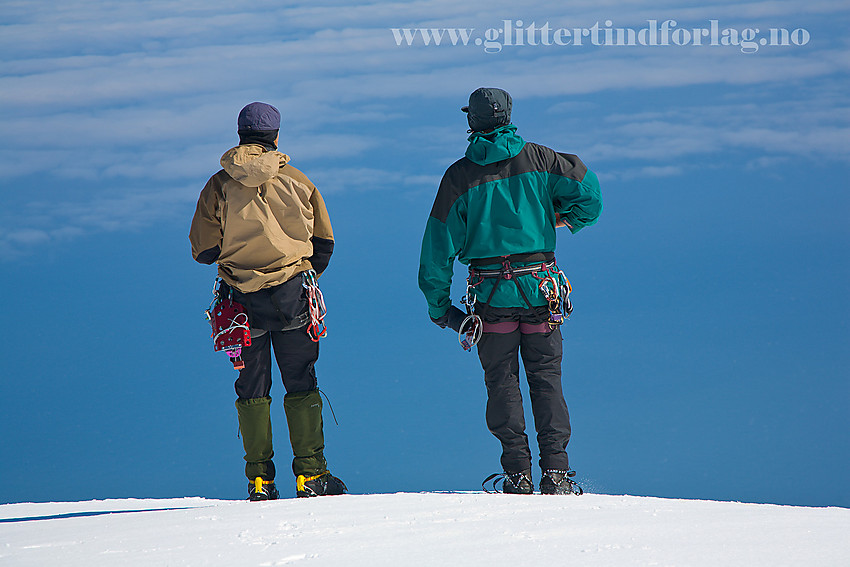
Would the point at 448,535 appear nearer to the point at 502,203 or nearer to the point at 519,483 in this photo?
the point at 519,483

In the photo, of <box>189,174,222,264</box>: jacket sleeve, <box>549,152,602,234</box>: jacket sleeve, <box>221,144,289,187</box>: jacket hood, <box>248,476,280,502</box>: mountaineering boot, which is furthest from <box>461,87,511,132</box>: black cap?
<box>248,476,280,502</box>: mountaineering boot

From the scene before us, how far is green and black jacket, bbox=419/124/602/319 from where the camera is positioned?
5.16 metres

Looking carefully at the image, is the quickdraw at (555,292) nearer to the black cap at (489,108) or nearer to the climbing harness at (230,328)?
the black cap at (489,108)

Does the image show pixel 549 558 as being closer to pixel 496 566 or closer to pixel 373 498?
pixel 496 566

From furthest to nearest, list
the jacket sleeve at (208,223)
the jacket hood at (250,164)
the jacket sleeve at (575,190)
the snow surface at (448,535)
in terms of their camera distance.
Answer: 1. the jacket sleeve at (208,223)
2. the jacket sleeve at (575,190)
3. the jacket hood at (250,164)
4. the snow surface at (448,535)

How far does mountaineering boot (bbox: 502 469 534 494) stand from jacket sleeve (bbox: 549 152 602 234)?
1.54 meters

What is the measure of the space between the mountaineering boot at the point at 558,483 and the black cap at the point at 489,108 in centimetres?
208

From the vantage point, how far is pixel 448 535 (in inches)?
142

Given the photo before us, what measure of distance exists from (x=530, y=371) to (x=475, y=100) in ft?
5.37

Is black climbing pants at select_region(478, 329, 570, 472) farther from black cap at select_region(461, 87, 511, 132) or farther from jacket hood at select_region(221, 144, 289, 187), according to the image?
jacket hood at select_region(221, 144, 289, 187)

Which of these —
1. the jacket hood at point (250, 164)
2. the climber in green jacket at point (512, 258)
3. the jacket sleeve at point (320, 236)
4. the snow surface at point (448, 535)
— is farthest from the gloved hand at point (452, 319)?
the jacket hood at point (250, 164)

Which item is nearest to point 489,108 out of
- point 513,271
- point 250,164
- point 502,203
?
point 502,203

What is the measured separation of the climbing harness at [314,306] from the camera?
17.3 feet

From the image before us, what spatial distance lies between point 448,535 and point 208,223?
8.50 ft
